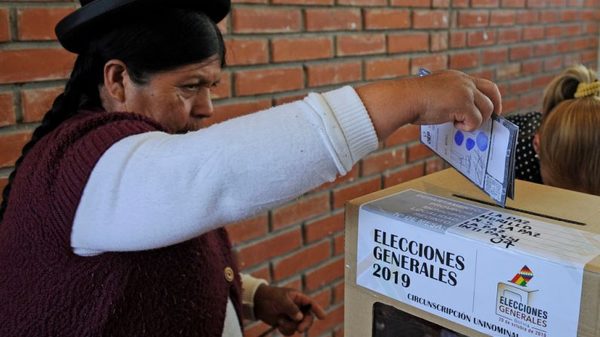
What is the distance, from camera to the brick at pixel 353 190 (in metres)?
1.70

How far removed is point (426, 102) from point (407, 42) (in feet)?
4.42

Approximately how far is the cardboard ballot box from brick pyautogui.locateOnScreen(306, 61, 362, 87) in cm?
84

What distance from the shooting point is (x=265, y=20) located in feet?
4.61

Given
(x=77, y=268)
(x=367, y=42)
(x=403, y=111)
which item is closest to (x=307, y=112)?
(x=403, y=111)

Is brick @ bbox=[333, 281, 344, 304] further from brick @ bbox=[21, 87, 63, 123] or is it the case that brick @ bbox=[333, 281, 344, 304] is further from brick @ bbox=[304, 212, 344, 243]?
brick @ bbox=[21, 87, 63, 123]

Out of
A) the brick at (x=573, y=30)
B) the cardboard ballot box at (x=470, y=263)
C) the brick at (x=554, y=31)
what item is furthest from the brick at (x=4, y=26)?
the brick at (x=573, y=30)

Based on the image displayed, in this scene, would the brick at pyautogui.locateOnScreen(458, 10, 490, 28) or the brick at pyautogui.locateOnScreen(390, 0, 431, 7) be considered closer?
the brick at pyautogui.locateOnScreen(390, 0, 431, 7)

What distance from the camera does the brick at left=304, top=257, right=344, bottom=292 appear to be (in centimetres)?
168

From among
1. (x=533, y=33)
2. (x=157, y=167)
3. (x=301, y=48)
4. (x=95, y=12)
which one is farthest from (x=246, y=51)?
(x=533, y=33)

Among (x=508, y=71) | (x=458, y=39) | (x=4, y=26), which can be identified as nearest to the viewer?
(x=4, y=26)

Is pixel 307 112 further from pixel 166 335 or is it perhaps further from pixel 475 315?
pixel 166 335

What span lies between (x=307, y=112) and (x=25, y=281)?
1.37 ft

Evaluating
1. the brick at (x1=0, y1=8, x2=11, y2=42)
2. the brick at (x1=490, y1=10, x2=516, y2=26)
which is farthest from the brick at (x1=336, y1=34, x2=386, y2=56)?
the brick at (x1=0, y1=8, x2=11, y2=42)

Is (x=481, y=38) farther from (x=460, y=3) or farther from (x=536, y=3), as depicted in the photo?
(x=536, y=3)
